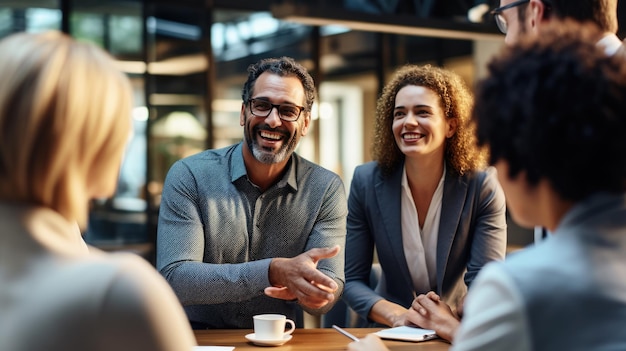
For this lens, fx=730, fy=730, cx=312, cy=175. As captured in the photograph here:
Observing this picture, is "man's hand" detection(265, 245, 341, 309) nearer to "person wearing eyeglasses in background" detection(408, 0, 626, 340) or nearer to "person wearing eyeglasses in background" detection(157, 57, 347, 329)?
"person wearing eyeglasses in background" detection(157, 57, 347, 329)

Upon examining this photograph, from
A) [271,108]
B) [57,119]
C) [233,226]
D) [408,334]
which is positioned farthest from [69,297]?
[271,108]

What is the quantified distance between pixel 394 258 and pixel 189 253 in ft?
2.96

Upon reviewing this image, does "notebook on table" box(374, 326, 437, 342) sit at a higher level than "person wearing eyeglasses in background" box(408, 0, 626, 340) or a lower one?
lower

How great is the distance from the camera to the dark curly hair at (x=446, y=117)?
10.1 ft

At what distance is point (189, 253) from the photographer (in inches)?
102

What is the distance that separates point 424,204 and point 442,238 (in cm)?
19

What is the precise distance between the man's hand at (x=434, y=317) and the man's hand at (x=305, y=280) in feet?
1.01

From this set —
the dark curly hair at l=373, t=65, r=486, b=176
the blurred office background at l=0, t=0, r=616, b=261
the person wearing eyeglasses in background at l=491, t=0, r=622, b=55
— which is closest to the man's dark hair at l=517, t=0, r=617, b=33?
the person wearing eyeglasses in background at l=491, t=0, r=622, b=55

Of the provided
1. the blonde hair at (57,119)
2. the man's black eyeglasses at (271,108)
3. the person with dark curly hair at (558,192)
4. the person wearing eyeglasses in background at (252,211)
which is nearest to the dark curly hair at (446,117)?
the person wearing eyeglasses in background at (252,211)

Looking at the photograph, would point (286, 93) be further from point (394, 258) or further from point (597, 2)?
point (597, 2)

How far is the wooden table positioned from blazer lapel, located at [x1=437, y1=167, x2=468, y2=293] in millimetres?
649

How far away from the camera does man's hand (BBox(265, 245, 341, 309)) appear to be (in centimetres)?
234

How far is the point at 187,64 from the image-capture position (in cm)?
754

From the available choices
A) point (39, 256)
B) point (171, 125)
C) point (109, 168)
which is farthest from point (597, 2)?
point (171, 125)
